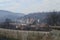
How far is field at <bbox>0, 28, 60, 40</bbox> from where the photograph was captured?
9.12 ft

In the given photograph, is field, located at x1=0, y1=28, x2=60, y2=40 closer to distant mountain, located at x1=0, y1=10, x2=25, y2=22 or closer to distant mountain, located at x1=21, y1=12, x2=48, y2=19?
distant mountain, located at x1=0, y1=10, x2=25, y2=22

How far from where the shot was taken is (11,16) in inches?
140

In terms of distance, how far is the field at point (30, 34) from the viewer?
109 inches

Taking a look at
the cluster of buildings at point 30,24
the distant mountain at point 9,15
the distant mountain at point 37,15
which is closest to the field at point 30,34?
the cluster of buildings at point 30,24

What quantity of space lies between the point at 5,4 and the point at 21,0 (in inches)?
18.4

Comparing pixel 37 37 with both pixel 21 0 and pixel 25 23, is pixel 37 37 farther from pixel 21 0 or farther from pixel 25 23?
pixel 21 0

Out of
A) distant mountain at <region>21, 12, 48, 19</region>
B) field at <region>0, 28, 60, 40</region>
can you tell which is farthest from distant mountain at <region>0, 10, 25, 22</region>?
field at <region>0, 28, 60, 40</region>

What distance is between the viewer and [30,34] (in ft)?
9.95

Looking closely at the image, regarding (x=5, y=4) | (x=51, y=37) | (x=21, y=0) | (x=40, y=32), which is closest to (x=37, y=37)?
(x=40, y=32)

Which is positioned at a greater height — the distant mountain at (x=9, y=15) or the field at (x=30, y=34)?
the distant mountain at (x=9, y=15)

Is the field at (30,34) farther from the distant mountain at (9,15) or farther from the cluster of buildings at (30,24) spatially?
the distant mountain at (9,15)

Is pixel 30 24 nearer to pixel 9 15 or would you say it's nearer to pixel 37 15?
pixel 37 15

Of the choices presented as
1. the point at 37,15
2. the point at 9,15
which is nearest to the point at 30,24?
the point at 37,15

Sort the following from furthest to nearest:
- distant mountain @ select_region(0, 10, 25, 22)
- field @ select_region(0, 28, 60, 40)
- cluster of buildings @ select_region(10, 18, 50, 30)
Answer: distant mountain @ select_region(0, 10, 25, 22) < cluster of buildings @ select_region(10, 18, 50, 30) < field @ select_region(0, 28, 60, 40)
